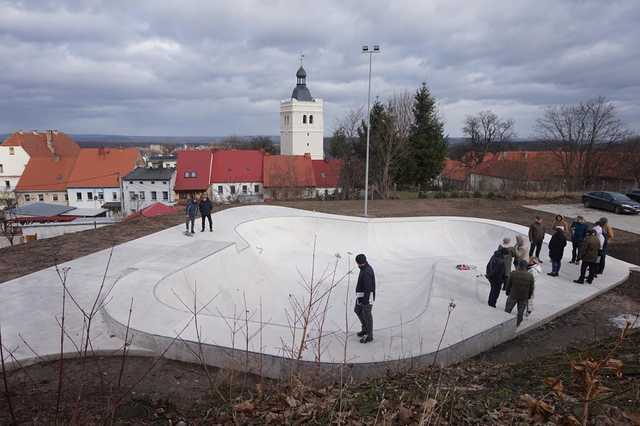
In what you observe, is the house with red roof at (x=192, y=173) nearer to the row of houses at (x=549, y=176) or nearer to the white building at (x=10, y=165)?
the row of houses at (x=549, y=176)

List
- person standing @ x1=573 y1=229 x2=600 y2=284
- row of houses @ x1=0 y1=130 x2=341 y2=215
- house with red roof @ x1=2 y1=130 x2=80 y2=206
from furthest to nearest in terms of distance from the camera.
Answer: house with red roof @ x1=2 y1=130 x2=80 y2=206
row of houses @ x1=0 y1=130 x2=341 y2=215
person standing @ x1=573 y1=229 x2=600 y2=284

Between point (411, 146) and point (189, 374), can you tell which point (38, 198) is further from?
point (189, 374)

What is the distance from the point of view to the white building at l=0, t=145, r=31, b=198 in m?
53.9

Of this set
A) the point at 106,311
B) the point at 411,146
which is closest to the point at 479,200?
the point at 411,146

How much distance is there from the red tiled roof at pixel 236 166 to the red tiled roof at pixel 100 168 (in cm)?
1076

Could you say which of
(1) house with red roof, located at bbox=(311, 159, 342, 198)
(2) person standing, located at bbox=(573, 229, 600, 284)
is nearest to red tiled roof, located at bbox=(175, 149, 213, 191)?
(1) house with red roof, located at bbox=(311, 159, 342, 198)

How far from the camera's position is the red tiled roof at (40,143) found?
199 feet

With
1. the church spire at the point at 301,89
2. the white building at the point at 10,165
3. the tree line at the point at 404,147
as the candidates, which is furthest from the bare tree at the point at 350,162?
the white building at the point at 10,165

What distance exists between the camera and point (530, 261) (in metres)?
8.54

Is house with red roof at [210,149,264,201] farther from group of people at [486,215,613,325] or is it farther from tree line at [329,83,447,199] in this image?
group of people at [486,215,613,325]

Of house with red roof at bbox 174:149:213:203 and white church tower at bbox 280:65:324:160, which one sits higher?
white church tower at bbox 280:65:324:160

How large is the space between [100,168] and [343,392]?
162ft

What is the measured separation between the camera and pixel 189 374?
5.45 metres

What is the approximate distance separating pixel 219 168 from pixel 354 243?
31275mm
